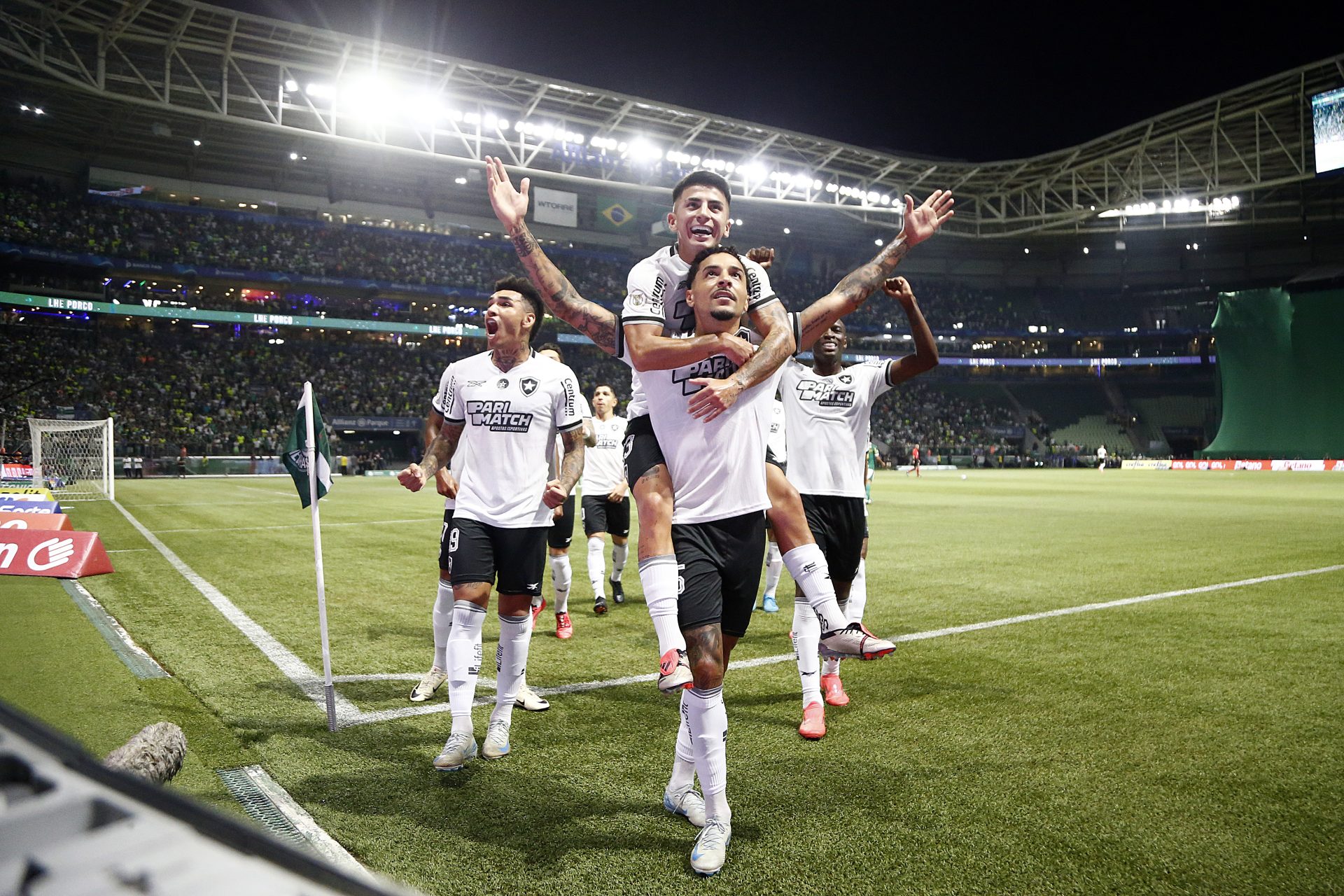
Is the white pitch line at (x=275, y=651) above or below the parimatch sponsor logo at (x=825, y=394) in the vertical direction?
below

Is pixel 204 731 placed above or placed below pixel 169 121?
below

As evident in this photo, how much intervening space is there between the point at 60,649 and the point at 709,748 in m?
5.70

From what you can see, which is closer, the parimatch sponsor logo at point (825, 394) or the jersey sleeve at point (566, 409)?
the jersey sleeve at point (566, 409)

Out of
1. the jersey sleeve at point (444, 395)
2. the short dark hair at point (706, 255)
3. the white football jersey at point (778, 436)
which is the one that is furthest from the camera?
the white football jersey at point (778, 436)

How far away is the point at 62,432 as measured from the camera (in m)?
28.9

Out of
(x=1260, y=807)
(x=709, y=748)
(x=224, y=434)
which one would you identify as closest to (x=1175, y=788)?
(x=1260, y=807)

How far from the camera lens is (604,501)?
9195 mm

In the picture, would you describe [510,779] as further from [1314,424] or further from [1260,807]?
[1314,424]

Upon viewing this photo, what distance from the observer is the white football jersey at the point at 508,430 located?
471cm

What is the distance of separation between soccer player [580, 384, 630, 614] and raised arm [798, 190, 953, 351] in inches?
196

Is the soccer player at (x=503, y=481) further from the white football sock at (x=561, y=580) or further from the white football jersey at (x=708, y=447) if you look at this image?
the white football sock at (x=561, y=580)

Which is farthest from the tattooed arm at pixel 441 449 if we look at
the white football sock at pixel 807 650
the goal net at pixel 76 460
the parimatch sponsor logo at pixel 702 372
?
the goal net at pixel 76 460

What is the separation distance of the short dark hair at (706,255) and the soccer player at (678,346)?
4.6 inches

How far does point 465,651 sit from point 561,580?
3.17 metres
